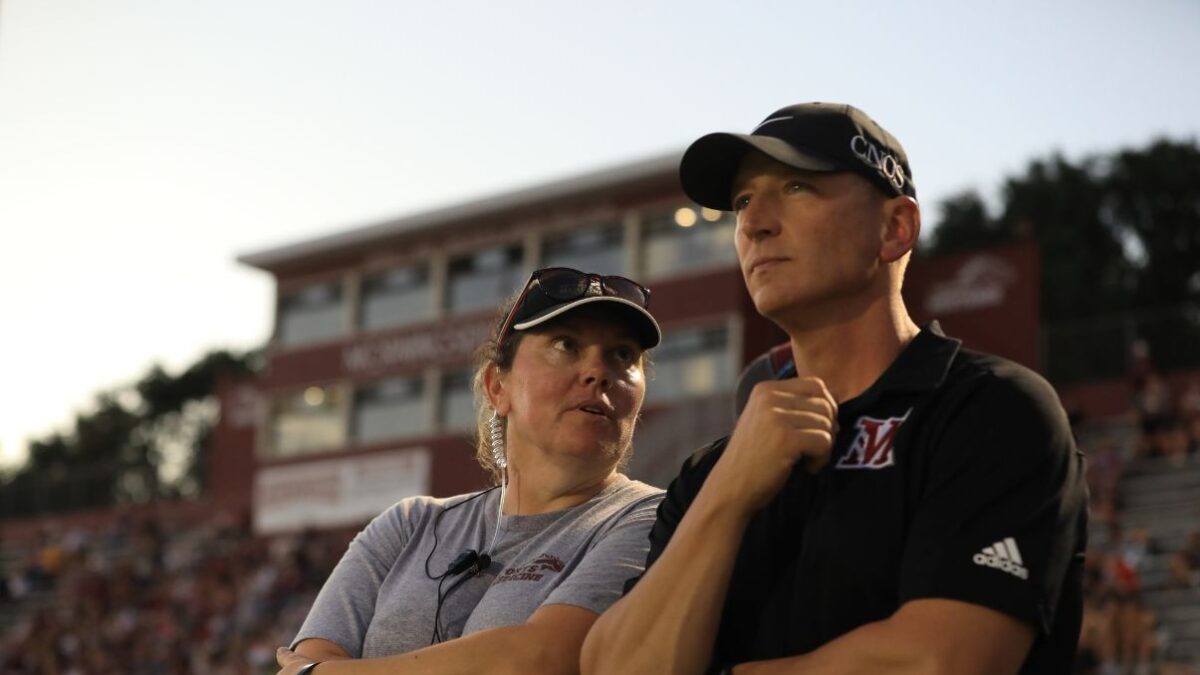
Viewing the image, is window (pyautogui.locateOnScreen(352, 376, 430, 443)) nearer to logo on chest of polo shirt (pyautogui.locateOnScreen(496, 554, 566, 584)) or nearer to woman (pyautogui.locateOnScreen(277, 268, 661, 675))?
woman (pyautogui.locateOnScreen(277, 268, 661, 675))

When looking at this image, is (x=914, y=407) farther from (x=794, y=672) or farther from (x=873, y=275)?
(x=794, y=672)

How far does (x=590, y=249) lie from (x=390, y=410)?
541cm

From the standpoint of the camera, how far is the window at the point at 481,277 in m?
29.7

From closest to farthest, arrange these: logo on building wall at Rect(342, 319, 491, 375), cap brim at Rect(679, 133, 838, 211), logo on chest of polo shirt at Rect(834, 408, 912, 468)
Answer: logo on chest of polo shirt at Rect(834, 408, 912, 468), cap brim at Rect(679, 133, 838, 211), logo on building wall at Rect(342, 319, 491, 375)

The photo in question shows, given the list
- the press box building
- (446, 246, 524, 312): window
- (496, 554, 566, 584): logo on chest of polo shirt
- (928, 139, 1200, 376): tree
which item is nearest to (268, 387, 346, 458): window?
the press box building

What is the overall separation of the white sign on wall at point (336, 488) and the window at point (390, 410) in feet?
1.76

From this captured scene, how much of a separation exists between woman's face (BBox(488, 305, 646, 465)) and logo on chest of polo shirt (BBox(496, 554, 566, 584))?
253mm

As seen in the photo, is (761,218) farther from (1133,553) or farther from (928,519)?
(1133,553)

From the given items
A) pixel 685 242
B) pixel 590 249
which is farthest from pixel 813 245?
pixel 590 249

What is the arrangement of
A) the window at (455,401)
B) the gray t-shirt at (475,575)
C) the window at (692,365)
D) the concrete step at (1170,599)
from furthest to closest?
the window at (455,401)
the window at (692,365)
the concrete step at (1170,599)
the gray t-shirt at (475,575)

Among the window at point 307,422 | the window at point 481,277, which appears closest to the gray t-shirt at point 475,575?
the window at point 481,277

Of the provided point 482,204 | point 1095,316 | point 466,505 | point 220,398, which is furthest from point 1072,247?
point 466,505

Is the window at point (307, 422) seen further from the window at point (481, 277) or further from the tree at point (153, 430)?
the tree at point (153, 430)

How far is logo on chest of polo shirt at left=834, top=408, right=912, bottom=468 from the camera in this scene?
95.5 inches
